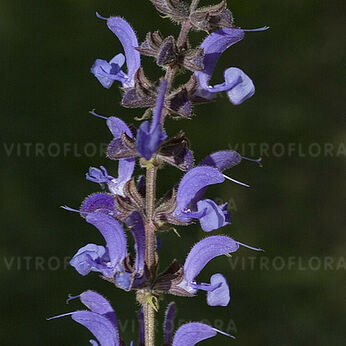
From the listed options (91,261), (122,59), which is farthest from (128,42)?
(91,261)

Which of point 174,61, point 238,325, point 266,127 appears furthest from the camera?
point 266,127

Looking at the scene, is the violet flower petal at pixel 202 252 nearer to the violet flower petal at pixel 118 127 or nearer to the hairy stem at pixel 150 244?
the hairy stem at pixel 150 244

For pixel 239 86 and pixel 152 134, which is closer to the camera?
pixel 152 134

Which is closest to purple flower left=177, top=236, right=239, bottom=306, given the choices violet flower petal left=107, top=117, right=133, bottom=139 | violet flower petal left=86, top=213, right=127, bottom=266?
violet flower petal left=86, top=213, right=127, bottom=266

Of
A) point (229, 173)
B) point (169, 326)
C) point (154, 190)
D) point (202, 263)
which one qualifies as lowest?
point (169, 326)

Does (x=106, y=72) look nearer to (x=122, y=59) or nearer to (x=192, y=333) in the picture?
(x=122, y=59)

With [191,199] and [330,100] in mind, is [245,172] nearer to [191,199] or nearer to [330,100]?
[330,100]

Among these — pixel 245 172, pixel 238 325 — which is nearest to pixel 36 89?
pixel 245 172
